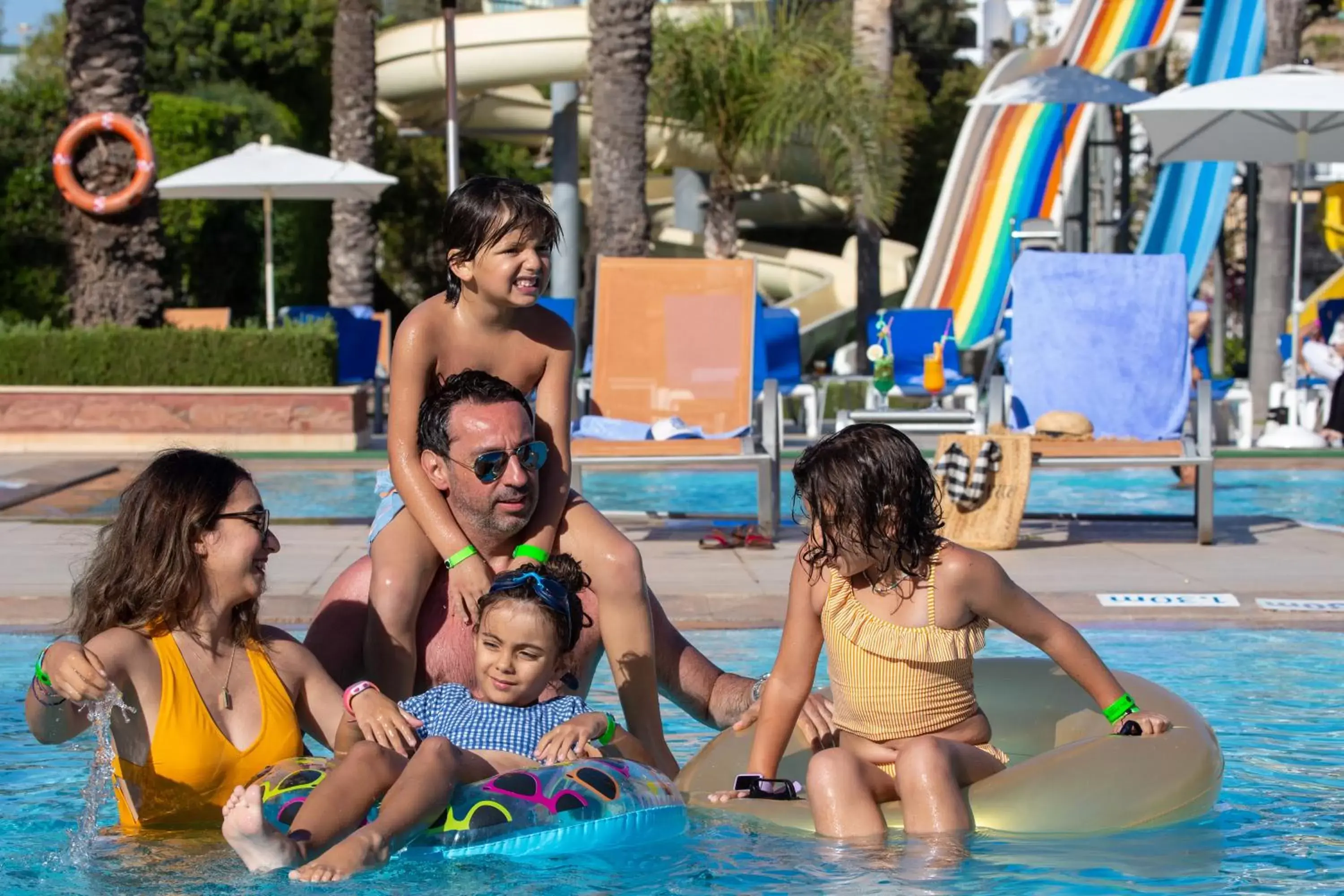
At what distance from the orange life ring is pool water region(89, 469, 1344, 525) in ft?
11.6

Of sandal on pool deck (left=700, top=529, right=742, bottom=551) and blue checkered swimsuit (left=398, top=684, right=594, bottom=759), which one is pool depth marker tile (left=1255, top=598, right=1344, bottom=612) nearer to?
sandal on pool deck (left=700, top=529, right=742, bottom=551)

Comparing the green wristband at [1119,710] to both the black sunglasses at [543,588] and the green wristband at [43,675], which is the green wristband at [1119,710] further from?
the green wristband at [43,675]

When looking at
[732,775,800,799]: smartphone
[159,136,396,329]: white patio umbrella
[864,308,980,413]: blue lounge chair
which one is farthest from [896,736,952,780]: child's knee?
[159,136,396,329]: white patio umbrella

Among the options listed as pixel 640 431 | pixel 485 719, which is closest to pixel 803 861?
pixel 485 719

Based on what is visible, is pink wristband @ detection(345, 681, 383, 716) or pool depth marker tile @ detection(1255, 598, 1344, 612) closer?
pink wristband @ detection(345, 681, 383, 716)

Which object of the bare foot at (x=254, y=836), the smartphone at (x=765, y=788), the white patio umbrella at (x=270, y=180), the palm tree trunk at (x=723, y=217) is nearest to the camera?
the bare foot at (x=254, y=836)

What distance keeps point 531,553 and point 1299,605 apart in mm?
3616

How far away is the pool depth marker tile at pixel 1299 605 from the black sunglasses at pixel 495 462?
348 cm

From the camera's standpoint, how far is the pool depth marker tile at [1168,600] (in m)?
6.47

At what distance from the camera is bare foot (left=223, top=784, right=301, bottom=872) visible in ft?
10.3

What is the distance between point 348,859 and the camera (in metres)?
3.26

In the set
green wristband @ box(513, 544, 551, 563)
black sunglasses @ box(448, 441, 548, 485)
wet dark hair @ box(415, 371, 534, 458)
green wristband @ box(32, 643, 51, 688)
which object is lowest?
green wristband @ box(32, 643, 51, 688)

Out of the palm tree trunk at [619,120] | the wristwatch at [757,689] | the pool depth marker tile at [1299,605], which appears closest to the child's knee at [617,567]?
the wristwatch at [757,689]

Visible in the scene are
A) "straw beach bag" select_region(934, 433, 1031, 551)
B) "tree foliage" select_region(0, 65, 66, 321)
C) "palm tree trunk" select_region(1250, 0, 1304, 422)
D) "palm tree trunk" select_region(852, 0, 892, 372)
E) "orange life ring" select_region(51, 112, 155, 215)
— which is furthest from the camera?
"palm tree trunk" select_region(852, 0, 892, 372)
